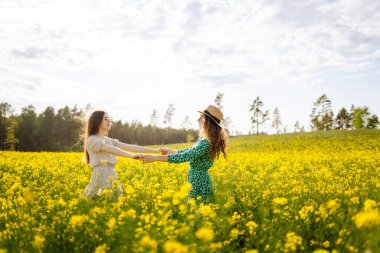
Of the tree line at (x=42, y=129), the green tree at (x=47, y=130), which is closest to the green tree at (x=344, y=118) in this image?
the tree line at (x=42, y=129)

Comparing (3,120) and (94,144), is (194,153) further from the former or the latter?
(3,120)

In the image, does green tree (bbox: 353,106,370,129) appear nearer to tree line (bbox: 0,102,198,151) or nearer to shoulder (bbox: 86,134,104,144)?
tree line (bbox: 0,102,198,151)

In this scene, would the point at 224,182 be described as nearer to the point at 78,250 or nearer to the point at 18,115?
the point at 78,250

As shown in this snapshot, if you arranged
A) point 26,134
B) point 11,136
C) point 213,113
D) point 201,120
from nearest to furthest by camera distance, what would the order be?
point 213,113 < point 201,120 < point 11,136 < point 26,134

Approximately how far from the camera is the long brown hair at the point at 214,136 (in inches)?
199

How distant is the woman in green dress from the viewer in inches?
198

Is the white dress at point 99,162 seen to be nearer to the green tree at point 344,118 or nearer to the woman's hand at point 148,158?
the woman's hand at point 148,158

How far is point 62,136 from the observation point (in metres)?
65.1

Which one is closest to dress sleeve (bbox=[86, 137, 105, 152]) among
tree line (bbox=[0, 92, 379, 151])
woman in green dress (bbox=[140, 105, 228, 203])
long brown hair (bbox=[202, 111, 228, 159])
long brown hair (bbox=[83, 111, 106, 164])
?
long brown hair (bbox=[83, 111, 106, 164])

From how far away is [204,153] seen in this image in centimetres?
507

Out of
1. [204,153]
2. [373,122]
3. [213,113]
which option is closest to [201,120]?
[213,113]

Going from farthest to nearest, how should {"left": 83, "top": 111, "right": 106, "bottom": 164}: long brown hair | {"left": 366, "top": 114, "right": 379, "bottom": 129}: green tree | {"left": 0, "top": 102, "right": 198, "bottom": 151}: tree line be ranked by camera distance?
{"left": 366, "top": 114, "right": 379, "bottom": 129}: green tree
{"left": 0, "top": 102, "right": 198, "bottom": 151}: tree line
{"left": 83, "top": 111, "right": 106, "bottom": 164}: long brown hair

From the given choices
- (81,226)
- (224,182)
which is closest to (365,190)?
(224,182)

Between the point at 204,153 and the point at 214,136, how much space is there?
0.99ft
